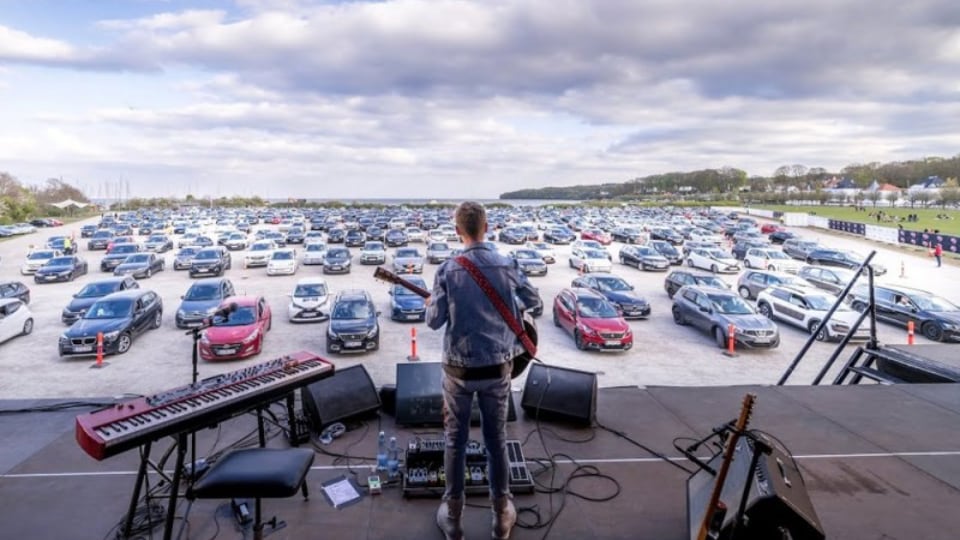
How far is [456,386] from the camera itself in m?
3.46

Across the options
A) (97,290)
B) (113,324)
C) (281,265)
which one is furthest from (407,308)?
(281,265)

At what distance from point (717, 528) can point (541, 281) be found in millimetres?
22851

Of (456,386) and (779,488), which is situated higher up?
(456,386)

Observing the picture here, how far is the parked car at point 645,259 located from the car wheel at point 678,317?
1210cm

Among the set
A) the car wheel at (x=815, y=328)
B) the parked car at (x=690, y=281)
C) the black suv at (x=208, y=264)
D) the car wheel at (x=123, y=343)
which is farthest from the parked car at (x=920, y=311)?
the black suv at (x=208, y=264)

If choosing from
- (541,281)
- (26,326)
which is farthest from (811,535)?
(541,281)

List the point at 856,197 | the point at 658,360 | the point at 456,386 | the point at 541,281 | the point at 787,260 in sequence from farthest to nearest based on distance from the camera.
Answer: the point at 856,197, the point at 787,260, the point at 541,281, the point at 658,360, the point at 456,386

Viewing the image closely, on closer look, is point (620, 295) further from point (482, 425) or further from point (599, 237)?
point (599, 237)

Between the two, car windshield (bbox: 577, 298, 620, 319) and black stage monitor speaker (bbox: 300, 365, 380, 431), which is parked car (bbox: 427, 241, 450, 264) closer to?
car windshield (bbox: 577, 298, 620, 319)

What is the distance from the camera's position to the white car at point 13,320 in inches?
579

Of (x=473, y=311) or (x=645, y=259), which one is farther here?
(x=645, y=259)

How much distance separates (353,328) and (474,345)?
35.5ft

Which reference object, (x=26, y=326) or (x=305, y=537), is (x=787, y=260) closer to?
(x=305, y=537)

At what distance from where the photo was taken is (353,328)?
13.6m
